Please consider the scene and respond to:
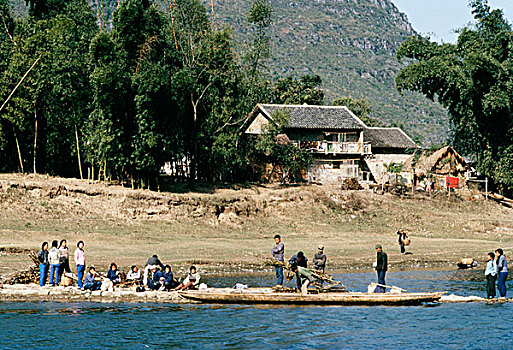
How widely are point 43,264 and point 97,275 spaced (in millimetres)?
2221

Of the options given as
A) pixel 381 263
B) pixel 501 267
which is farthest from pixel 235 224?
pixel 501 267

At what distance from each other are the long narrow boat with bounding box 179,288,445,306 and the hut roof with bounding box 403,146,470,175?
132 feet

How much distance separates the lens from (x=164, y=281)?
82.5 ft

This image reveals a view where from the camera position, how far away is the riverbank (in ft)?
116

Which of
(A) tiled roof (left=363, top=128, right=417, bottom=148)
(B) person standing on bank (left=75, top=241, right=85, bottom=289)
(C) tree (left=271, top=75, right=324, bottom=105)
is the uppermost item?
(C) tree (left=271, top=75, right=324, bottom=105)

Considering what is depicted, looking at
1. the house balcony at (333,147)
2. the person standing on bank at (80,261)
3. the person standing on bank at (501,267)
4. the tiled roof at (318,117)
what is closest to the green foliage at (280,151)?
the house balcony at (333,147)

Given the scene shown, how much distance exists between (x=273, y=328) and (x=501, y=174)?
44752 mm

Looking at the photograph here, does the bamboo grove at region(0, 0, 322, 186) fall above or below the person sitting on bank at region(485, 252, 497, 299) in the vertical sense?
above

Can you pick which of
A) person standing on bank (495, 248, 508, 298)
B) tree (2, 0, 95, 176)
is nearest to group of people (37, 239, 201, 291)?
person standing on bank (495, 248, 508, 298)

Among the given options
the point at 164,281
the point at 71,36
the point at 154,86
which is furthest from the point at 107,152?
the point at 164,281

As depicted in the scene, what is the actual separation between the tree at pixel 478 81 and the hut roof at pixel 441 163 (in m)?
2.31

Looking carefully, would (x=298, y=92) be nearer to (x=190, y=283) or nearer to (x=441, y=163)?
(x=441, y=163)

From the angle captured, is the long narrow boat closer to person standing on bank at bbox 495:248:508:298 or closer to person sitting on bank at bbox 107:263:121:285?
person standing on bank at bbox 495:248:508:298

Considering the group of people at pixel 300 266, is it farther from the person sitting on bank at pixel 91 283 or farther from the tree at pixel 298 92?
the tree at pixel 298 92
